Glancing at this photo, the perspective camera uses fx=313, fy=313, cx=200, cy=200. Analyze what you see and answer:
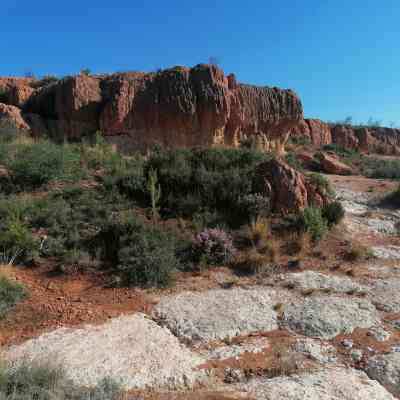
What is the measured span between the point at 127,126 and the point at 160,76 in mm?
2967

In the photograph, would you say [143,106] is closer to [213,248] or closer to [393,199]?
[213,248]

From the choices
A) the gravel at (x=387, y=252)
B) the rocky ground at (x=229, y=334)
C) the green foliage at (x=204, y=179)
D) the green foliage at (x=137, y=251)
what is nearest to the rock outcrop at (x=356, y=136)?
the green foliage at (x=204, y=179)

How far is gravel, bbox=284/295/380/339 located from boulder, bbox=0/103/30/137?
438 inches

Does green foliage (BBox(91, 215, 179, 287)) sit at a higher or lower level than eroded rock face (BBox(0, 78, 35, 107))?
lower

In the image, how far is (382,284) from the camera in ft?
17.5

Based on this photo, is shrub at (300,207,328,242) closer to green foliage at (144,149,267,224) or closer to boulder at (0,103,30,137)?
green foliage at (144,149,267,224)

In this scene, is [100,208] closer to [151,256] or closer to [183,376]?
[151,256]

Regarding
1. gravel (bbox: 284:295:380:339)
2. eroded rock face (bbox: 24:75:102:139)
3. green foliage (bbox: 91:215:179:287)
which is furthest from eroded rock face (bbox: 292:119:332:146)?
gravel (bbox: 284:295:380:339)

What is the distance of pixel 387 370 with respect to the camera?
3.26 meters

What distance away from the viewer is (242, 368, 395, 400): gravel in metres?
2.79

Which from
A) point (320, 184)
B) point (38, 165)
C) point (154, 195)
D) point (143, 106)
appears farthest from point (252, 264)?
point (143, 106)

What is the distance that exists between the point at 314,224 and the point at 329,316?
2670 mm

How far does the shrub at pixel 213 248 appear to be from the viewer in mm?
5824

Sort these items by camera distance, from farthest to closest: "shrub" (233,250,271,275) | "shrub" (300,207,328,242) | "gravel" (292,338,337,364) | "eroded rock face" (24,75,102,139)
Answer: "eroded rock face" (24,75,102,139), "shrub" (300,207,328,242), "shrub" (233,250,271,275), "gravel" (292,338,337,364)
